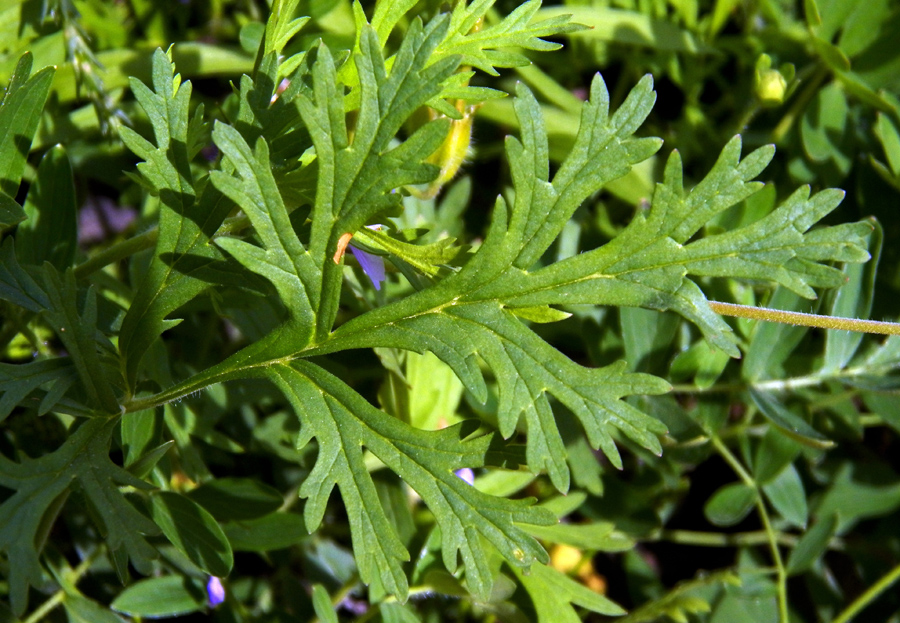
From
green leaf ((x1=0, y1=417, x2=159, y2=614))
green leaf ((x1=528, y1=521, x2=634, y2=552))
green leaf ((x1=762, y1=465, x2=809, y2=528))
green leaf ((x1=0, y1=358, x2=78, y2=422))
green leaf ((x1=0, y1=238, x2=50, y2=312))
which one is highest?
green leaf ((x1=0, y1=238, x2=50, y2=312))

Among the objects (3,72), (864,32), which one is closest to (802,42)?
(864,32)

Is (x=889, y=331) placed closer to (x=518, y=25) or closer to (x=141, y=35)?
(x=518, y=25)

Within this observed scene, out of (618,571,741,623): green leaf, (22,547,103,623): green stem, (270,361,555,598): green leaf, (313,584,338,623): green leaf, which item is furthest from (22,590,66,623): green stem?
(618,571,741,623): green leaf

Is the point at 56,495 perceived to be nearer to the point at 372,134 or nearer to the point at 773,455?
the point at 372,134

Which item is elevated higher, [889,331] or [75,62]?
[75,62]

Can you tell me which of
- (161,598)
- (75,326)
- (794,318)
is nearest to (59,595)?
(161,598)

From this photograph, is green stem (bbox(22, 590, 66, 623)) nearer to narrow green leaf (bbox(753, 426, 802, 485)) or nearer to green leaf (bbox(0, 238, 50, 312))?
green leaf (bbox(0, 238, 50, 312))

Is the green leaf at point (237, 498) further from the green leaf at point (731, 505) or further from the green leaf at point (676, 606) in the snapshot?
the green leaf at point (731, 505)
